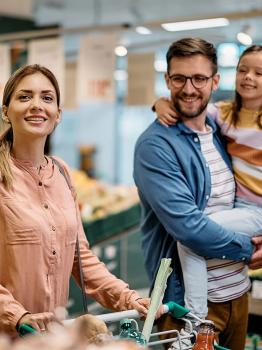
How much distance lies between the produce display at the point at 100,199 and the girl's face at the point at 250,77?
325cm

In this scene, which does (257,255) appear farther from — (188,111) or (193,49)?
(193,49)

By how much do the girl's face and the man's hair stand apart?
18 cm

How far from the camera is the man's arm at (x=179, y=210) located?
8.49 ft

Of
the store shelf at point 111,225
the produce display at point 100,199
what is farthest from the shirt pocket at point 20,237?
the produce display at point 100,199

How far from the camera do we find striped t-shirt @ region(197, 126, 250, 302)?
276cm

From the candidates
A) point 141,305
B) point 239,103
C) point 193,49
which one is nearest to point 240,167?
point 239,103

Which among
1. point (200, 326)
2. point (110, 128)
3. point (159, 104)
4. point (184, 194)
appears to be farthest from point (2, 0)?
point (110, 128)

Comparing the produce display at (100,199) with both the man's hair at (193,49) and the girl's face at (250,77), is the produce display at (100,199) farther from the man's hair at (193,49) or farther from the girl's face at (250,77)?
the man's hair at (193,49)

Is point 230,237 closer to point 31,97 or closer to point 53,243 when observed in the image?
point 53,243

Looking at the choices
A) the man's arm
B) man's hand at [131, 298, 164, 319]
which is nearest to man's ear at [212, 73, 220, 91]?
the man's arm

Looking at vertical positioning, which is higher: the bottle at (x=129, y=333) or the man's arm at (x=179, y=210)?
the man's arm at (x=179, y=210)

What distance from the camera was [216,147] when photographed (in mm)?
2904

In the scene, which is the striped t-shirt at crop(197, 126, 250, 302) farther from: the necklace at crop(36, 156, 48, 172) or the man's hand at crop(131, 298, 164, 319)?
the necklace at crop(36, 156, 48, 172)

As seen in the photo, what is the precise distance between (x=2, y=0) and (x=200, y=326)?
224 inches
